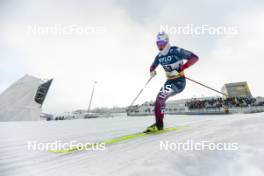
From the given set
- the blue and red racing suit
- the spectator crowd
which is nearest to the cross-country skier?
the blue and red racing suit

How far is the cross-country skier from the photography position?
3906 millimetres

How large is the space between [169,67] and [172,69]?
10 cm

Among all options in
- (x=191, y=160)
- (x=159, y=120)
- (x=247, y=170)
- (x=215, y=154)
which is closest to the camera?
(x=247, y=170)

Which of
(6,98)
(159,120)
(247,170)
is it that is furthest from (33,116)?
→ (247,170)

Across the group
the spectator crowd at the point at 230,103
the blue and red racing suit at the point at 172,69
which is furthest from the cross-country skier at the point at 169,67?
the spectator crowd at the point at 230,103

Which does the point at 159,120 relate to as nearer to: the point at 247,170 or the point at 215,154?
the point at 215,154

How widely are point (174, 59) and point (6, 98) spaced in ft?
130

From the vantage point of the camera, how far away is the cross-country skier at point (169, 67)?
3906 mm

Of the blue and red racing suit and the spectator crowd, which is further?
the spectator crowd

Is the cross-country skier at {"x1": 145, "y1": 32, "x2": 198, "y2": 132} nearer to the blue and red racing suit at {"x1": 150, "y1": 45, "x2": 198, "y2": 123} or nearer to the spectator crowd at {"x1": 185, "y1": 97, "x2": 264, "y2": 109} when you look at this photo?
the blue and red racing suit at {"x1": 150, "y1": 45, "x2": 198, "y2": 123}

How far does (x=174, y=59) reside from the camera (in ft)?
13.6

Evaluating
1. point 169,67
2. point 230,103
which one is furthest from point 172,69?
point 230,103

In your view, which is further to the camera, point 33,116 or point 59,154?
point 33,116

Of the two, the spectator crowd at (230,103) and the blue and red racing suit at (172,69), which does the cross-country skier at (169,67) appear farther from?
the spectator crowd at (230,103)
